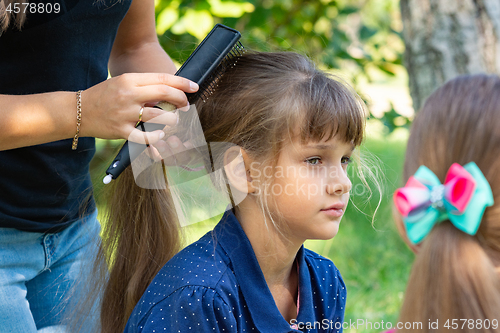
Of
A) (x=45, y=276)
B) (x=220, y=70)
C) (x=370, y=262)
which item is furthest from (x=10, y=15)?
(x=370, y=262)

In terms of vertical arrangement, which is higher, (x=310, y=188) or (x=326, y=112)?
(x=326, y=112)

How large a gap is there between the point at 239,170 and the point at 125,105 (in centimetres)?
38

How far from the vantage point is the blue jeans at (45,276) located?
1004 mm

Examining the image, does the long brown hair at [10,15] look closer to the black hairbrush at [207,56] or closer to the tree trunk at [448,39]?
the black hairbrush at [207,56]

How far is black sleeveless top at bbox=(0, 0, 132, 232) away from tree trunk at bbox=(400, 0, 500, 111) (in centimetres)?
138

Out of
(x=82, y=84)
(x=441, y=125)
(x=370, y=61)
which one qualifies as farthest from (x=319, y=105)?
(x=370, y=61)

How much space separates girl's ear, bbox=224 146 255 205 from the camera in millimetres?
1178

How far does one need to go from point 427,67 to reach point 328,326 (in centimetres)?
130

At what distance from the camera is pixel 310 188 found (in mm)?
1094

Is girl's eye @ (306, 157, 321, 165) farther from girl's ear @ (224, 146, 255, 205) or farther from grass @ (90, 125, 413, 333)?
grass @ (90, 125, 413, 333)

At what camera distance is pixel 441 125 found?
78cm

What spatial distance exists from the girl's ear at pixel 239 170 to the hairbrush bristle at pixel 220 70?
0.15 meters

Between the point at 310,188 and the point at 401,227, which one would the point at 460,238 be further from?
the point at 310,188

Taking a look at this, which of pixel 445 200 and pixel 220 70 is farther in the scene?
pixel 220 70
